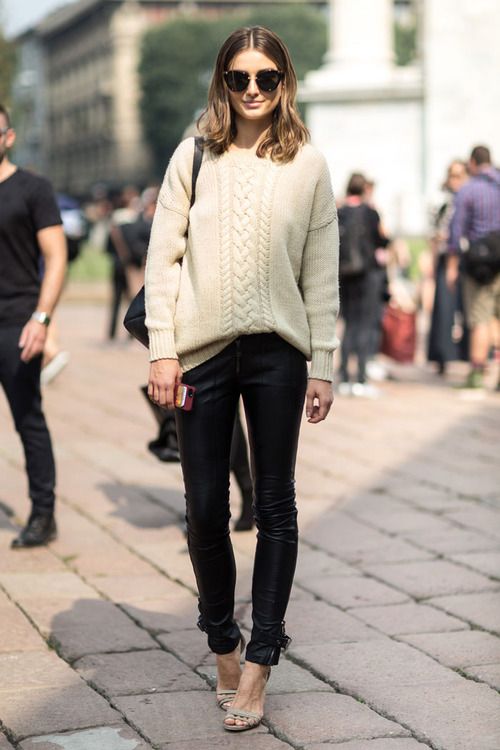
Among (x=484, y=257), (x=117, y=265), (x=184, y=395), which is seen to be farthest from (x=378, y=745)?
(x=117, y=265)

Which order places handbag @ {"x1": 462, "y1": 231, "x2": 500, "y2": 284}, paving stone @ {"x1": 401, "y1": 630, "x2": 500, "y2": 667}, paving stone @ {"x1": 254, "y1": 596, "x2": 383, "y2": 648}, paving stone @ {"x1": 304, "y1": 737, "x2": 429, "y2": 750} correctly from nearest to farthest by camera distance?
1. paving stone @ {"x1": 304, "y1": 737, "x2": 429, "y2": 750}
2. paving stone @ {"x1": 401, "y1": 630, "x2": 500, "y2": 667}
3. paving stone @ {"x1": 254, "y1": 596, "x2": 383, "y2": 648}
4. handbag @ {"x1": 462, "y1": 231, "x2": 500, "y2": 284}

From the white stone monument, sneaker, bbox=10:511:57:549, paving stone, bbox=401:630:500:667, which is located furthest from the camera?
the white stone monument

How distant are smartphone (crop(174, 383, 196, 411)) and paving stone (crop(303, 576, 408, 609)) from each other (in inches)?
63.6

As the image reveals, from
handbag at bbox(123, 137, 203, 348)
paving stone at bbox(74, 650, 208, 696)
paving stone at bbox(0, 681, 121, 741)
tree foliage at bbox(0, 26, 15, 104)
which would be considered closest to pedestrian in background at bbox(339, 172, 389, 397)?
paving stone at bbox(74, 650, 208, 696)

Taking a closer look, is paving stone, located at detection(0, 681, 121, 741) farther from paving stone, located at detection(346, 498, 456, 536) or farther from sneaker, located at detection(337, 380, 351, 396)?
sneaker, located at detection(337, 380, 351, 396)

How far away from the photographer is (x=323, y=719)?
4.08 meters

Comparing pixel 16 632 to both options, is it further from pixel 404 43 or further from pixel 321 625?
pixel 404 43

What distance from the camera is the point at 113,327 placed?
56.1 ft

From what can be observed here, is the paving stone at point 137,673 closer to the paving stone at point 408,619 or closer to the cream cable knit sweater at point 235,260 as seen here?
the paving stone at point 408,619

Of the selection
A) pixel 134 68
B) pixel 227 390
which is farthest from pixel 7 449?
pixel 134 68

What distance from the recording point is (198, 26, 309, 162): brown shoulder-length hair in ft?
13.1

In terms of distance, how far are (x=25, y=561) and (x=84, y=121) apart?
10550cm

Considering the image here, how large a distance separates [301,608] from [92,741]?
1547 mm

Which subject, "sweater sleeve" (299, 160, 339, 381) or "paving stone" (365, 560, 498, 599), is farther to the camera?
"paving stone" (365, 560, 498, 599)
